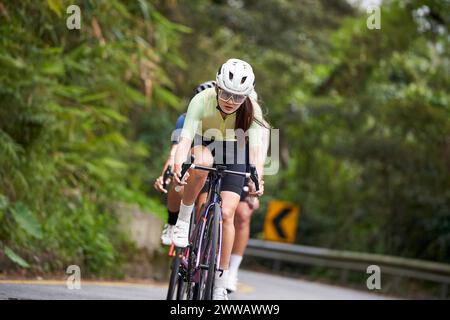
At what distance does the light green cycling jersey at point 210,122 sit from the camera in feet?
25.1

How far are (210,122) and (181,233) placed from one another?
3.07 feet

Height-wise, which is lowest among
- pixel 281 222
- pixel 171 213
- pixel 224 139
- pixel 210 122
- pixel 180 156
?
pixel 171 213

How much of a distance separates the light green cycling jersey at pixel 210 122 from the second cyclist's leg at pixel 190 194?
0.53 feet

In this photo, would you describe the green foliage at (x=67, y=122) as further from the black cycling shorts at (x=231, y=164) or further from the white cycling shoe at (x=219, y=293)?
the white cycling shoe at (x=219, y=293)

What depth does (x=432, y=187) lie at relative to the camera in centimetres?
2336

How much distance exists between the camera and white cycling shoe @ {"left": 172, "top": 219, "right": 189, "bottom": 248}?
8.09 m

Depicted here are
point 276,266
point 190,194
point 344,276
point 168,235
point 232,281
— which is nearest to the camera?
point 190,194

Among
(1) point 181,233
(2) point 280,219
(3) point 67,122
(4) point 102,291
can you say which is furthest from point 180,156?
(2) point 280,219

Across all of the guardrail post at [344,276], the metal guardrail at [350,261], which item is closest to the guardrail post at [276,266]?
the metal guardrail at [350,261]

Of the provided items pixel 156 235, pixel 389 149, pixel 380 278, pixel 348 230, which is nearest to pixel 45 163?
pixel 156 235

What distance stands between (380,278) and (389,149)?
392 cm

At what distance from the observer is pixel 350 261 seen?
21328mm

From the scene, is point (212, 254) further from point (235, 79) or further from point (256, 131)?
point (235, 79)
